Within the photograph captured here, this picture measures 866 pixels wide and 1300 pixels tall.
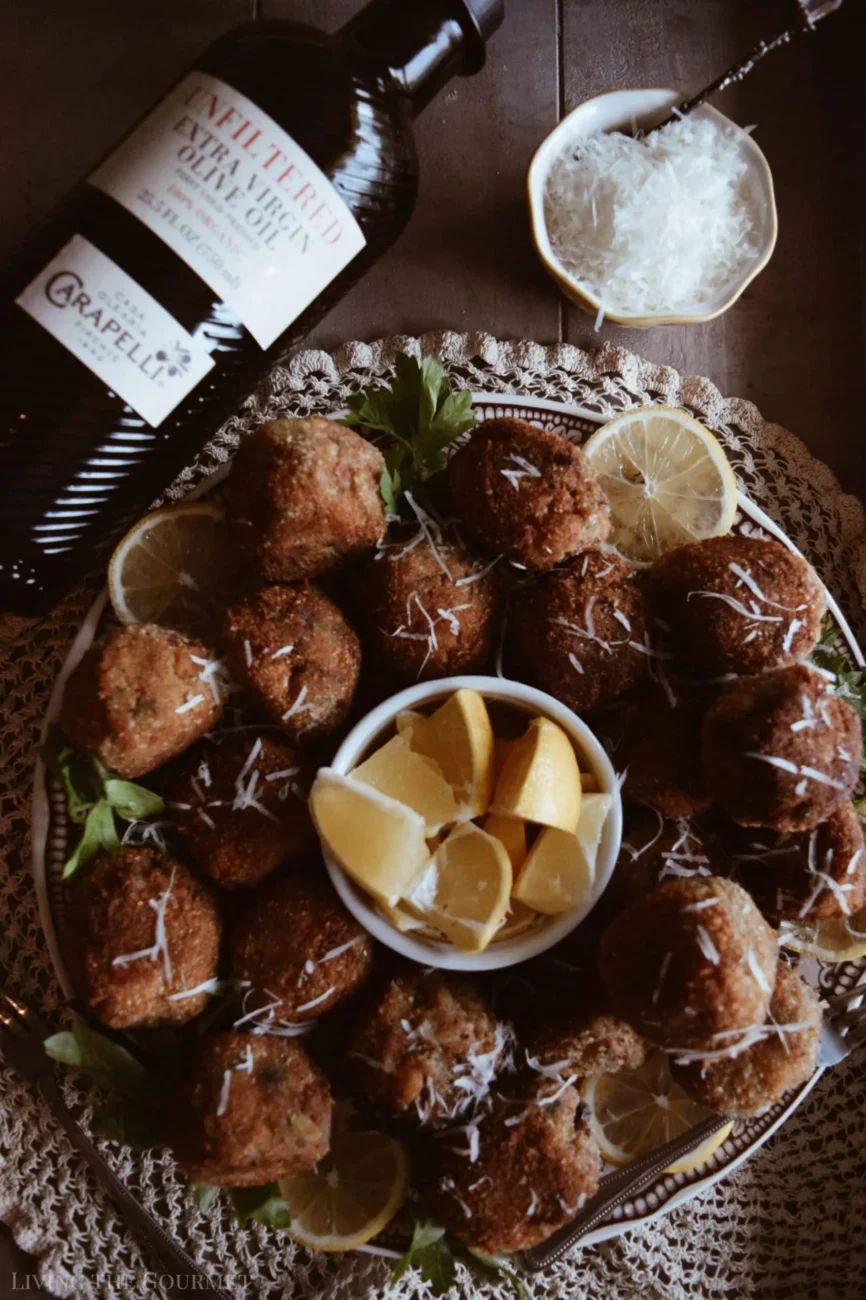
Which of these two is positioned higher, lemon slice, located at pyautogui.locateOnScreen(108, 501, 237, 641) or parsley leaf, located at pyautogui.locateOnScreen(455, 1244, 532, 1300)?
lemon slice, located at pyautogui.locateOnScreen(108, 501, 237, 641)

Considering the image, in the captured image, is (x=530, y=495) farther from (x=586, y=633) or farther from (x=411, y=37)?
(x=411, y=37)

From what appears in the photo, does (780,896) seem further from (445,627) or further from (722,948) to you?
(445,627)

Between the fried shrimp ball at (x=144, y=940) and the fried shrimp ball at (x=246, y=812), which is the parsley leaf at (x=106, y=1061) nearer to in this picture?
the fried shrimp ball at (x=144, y=940)

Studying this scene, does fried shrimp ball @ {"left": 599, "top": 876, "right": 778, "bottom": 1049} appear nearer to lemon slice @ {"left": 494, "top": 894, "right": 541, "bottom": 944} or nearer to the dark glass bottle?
lemon slice @ {"left": 494, "top": 894, "right": 541, "bottom": 944}

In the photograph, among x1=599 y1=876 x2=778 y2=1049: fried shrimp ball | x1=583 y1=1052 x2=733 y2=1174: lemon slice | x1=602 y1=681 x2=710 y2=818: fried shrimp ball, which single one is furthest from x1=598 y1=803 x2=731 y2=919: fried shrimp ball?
x1=583 y1=1052 x2=733 y2=1174: lemon slice

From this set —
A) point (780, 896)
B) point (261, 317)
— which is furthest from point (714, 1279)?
point (261, 317)

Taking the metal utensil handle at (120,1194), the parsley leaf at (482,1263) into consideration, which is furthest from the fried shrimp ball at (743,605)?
the metal utensil handle at (120,1194)

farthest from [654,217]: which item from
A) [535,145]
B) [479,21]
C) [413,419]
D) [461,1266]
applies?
[461,1266]
